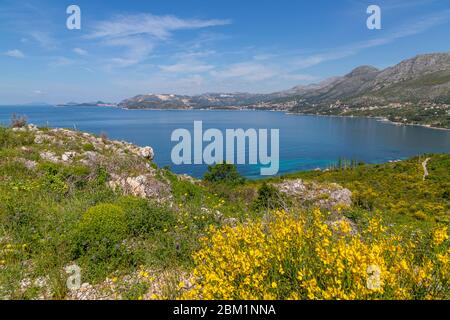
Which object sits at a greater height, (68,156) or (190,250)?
(68,156)

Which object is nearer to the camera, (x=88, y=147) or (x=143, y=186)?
(x=143, y=186)

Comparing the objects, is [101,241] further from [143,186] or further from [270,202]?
[143,186]

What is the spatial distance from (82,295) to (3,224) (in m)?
3.46

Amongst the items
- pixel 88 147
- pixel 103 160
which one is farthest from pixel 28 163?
pixel 88 147

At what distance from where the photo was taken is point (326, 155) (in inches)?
4259

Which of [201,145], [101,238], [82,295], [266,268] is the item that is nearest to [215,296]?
[266,268]

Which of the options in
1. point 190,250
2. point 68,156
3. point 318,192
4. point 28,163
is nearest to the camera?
point 190,250

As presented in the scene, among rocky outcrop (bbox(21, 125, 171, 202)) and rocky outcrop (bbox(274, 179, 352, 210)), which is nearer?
rocky outcrop (bbox(21, 125, 171, 202))

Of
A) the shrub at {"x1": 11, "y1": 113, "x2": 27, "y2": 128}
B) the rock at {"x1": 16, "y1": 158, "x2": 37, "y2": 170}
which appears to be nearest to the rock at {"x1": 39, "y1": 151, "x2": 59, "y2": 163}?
the rock at {"x1": 16, "y1": 158, "x2": 37, "y2": 170}

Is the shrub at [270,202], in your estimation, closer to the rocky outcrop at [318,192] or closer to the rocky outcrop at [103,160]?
the rocky outcrop at [103,160]
